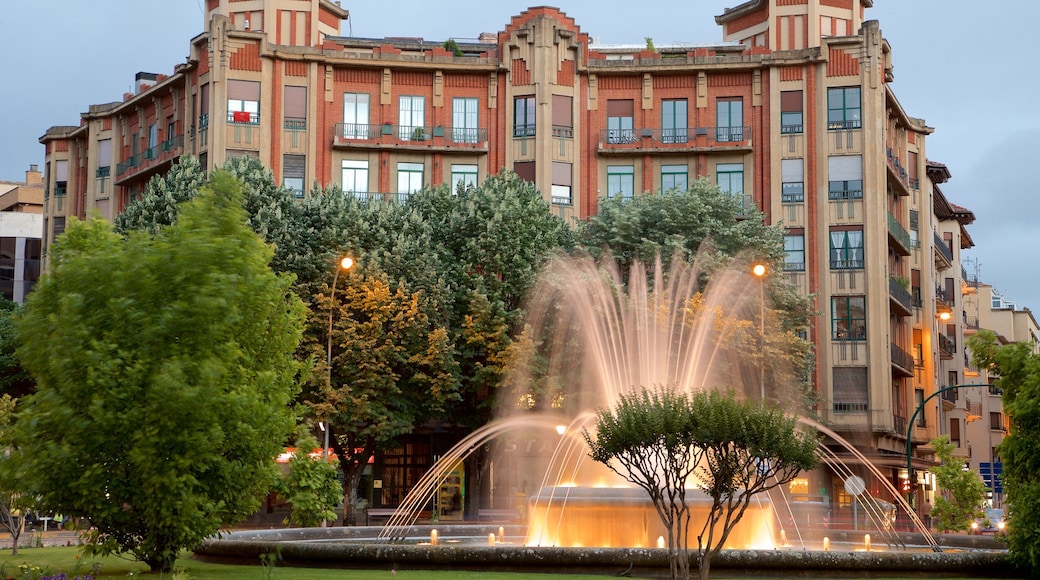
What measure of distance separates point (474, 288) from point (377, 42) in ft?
80.6

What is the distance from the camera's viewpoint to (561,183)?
66.1 metres

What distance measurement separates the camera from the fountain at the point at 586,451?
76.9 ft

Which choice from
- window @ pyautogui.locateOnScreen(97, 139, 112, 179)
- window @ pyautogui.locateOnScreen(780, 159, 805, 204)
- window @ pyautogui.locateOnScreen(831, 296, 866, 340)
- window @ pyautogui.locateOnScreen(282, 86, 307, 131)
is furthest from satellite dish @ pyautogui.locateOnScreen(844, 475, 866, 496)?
window @ pyautogui.locateOnScreen(97, 139, 112, 179)

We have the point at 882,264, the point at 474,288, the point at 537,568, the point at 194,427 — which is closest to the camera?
the point at 194,427

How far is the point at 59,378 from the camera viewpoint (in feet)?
70.7

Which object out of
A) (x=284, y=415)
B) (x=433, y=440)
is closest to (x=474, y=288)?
(x=433, y=440)

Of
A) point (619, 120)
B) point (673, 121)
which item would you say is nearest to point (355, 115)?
point (619, 120)

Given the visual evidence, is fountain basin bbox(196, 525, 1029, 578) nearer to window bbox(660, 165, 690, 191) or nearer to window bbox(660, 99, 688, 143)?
window bbox(660, 165, 690, 191)

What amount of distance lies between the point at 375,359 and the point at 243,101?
20.9 metres

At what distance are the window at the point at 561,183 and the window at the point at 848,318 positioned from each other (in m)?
14.1

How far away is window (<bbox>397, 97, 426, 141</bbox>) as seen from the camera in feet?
220

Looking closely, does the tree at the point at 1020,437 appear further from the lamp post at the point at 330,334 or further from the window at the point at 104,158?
the window at the point at 104,158

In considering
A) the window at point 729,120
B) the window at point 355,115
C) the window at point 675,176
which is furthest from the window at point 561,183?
the window at point 355,115

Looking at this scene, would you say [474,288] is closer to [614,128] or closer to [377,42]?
[614,128]
